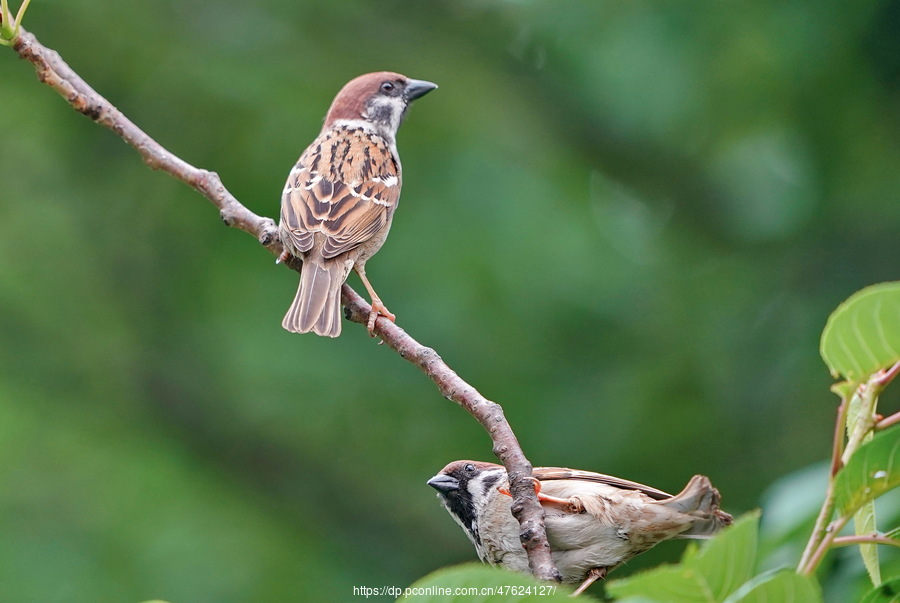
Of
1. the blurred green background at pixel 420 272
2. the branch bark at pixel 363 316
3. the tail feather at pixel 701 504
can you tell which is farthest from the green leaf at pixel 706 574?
the blurred green background at pixel 420 272

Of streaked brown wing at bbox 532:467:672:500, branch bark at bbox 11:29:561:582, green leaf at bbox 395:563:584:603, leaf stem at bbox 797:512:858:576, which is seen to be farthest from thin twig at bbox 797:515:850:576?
streaked brown wing at bbox 532:467:672:500

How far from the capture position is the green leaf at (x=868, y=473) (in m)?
1.24

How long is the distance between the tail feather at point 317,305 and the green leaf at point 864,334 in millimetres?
2152

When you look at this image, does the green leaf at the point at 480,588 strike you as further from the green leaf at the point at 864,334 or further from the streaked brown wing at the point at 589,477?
the streaked brown wing at the point at 589,477

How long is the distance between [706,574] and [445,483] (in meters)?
1.95

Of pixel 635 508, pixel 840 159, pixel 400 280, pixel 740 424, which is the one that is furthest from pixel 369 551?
pixel 635 508

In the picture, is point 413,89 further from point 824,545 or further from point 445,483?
point 824,545

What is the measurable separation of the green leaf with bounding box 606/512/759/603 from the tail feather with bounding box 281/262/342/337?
2.28 meters

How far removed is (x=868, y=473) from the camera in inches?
49.0

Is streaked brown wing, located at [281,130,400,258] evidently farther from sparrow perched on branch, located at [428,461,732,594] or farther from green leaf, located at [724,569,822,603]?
green leaf, located at [724,569,822,603]

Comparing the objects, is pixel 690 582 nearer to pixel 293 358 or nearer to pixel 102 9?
pixel 293 358

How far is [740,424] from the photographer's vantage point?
20.3 feet

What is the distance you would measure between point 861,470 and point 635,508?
4.03ft

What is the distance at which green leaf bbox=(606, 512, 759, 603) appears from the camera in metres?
1.01
